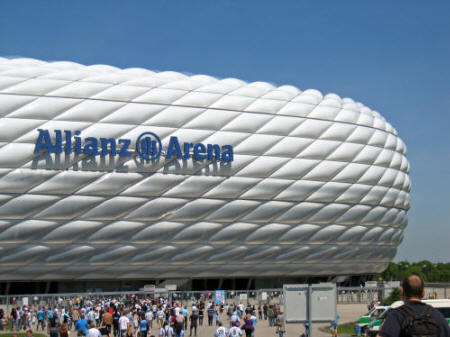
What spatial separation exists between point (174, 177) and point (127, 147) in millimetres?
3357

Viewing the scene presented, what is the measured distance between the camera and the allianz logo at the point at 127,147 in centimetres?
3700

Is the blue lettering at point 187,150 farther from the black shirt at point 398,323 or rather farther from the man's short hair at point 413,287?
the black shirt at point 398,323

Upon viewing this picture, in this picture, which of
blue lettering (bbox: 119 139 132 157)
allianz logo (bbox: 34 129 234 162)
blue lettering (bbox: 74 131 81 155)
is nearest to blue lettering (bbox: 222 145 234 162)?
allianz logo (bbox: 34 129 234 162)

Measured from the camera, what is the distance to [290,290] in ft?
33.6

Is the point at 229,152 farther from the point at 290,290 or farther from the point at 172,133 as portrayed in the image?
the point at 290,290

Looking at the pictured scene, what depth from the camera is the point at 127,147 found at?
38469 mm

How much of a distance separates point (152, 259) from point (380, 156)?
60.9ft

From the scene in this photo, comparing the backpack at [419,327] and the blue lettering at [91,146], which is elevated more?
the blue lettering at [91,146]

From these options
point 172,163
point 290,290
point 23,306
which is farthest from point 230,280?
point 290,290

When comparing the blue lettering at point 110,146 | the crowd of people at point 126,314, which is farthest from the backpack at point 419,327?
the blue lettering at point 110,146

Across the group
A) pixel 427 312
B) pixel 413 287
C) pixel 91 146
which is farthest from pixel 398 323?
pixel 91 146

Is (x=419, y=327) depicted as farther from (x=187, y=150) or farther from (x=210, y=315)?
(x=187, y=150)

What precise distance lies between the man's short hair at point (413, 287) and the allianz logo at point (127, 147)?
33.8 meters

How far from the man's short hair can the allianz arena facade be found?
33.8m
